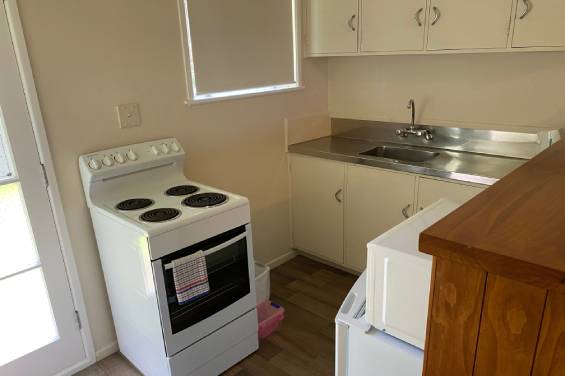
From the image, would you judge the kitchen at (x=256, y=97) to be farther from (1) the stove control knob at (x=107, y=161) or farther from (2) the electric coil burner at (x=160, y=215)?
(2) the electric coil burner at (x=160, y=215)

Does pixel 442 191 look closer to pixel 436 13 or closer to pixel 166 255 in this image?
pixel 436 13

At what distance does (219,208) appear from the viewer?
1.83m

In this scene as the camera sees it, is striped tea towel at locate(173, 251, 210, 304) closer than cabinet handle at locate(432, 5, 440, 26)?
Yes

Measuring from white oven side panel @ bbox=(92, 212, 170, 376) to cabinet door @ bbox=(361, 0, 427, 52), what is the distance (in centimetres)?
182

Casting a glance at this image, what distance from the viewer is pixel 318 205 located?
2.89 m

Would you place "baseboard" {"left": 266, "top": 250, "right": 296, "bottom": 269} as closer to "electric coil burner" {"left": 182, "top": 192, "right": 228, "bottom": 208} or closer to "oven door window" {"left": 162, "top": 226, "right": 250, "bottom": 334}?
"oven door window" {"left": 162, "top": 226, "right": 250, "bottom": 334}

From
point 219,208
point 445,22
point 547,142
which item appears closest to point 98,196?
point 219,208

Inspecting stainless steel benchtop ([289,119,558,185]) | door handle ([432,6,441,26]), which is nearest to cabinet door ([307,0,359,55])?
door handle ([432,6,441,26])

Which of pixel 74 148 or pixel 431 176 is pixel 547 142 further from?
pixel 74 148

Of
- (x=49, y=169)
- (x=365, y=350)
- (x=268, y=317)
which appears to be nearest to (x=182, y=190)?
(x=49, y=169)

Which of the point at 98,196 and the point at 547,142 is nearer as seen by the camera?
the point at 98,196

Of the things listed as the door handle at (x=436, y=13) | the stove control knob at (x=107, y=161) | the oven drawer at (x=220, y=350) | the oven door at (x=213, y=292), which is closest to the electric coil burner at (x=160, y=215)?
the oven door at (x=213, y=292)

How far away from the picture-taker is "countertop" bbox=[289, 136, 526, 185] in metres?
2.14

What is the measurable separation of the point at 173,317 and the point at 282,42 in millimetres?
1886
